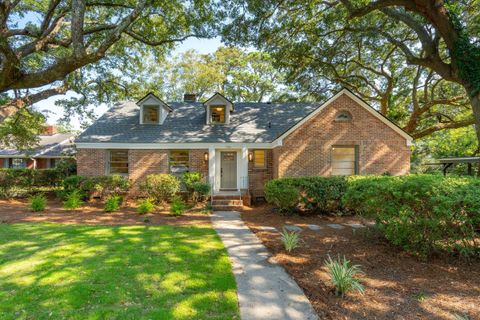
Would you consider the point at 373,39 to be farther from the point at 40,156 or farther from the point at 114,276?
the point at 40,156

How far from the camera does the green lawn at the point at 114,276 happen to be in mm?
3379

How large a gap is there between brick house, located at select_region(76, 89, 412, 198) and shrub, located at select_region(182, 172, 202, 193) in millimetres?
981

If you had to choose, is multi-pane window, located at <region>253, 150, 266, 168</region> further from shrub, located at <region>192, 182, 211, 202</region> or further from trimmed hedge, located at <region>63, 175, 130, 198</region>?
trimmed hedge, located at <region>63, 175, 130, 198</region>

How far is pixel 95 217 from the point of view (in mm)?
9672

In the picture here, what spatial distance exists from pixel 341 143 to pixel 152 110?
11.0 metres

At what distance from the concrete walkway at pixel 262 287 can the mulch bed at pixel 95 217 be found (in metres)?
3.33

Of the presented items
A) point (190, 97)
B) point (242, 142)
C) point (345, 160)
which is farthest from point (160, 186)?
point (345, 160)

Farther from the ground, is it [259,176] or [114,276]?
[259,176]

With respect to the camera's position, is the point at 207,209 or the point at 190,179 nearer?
the point at 207,209

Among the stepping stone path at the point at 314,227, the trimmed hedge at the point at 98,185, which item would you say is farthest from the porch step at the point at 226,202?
the trimmed hedge at the point at 98,185

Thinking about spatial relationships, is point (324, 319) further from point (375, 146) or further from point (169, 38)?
point (169, 38)

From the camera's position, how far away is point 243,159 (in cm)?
1427

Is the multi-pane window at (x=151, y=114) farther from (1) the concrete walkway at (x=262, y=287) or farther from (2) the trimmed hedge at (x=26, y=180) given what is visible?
(1) the concrete walkway at (x=262, y=287)

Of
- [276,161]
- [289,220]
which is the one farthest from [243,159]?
[289,220]
